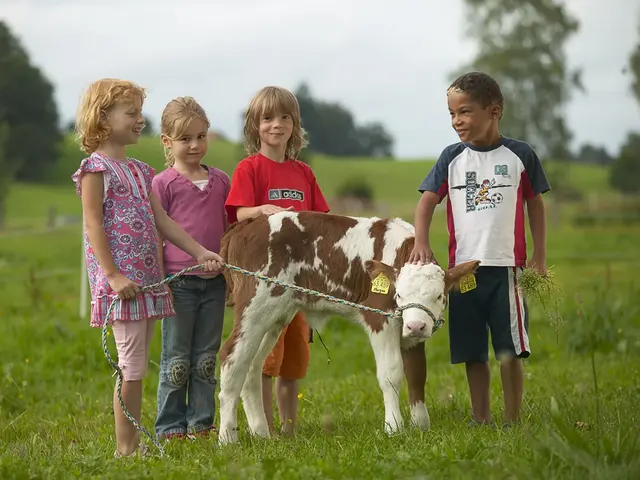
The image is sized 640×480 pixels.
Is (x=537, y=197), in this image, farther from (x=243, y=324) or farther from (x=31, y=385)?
(x=31, y=385)

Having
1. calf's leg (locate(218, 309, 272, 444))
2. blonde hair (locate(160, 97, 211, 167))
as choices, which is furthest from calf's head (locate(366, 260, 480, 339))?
blonde hair (locate(160, 97, 211, 167))

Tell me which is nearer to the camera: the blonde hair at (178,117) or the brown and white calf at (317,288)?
the brown and white calf at (317,288)

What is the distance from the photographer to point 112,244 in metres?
5.30

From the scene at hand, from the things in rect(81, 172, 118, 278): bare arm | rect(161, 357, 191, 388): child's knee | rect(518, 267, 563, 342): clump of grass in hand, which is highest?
rect(81, 172, 118, 278): bare arm

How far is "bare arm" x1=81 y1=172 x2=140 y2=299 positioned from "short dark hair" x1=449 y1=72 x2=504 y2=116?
2289 mm

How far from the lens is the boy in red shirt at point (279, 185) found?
5957 millimetres

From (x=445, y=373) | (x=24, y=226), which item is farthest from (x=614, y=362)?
(x=24, y=226)

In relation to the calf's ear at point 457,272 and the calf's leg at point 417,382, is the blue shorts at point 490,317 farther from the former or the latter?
the calf's leg at point 417,382

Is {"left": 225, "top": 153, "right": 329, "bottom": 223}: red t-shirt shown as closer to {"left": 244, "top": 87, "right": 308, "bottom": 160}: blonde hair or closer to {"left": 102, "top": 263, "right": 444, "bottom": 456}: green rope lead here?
{"left": 244, "top": 87, "right": 308, "bottom": 160}: blonde hair

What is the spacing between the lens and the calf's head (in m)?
5.15

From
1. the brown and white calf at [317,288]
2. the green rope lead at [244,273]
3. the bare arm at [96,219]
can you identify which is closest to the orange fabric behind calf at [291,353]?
the brown and white calf at [317,288]

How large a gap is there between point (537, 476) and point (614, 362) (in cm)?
520

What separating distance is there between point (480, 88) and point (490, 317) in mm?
1448

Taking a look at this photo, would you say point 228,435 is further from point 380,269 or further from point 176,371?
point 380,269
